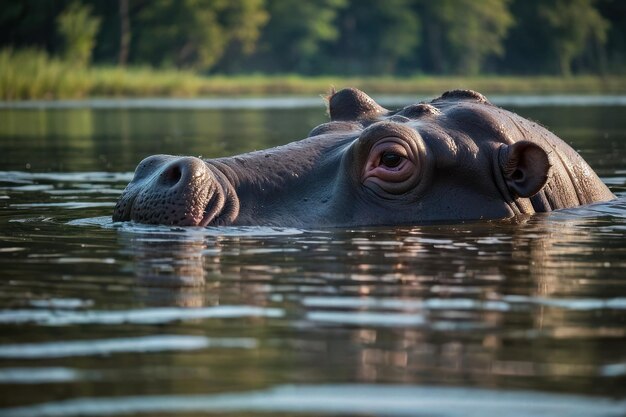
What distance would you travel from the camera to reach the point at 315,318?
432 cm

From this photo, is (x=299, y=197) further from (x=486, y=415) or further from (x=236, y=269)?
(x=486, y=415)

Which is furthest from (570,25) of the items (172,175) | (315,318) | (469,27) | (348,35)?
(315,318)

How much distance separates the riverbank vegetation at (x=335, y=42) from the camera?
5800 centimetres

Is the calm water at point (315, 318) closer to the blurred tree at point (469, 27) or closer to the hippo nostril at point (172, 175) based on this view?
the hippo nostril at point (172, 175)

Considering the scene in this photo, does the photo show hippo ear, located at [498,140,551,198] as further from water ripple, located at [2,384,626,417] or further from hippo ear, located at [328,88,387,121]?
water ripple, located at [2,384,626,417]

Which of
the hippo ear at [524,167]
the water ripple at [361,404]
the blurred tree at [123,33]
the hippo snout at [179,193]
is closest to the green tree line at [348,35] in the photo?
the blurred tree at [123,33]

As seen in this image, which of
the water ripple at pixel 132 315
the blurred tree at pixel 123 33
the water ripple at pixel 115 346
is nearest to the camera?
the water ripple at pixel 115 346

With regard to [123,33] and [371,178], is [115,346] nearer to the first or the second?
[371,178]

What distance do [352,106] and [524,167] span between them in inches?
46.9

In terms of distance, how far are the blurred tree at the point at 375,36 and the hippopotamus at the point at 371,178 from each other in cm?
6817

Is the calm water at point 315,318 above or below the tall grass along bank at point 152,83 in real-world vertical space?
below

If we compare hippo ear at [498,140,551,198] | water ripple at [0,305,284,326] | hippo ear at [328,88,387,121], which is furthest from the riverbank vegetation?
water ripple at [0,305,284,326]

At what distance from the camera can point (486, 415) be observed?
308cm

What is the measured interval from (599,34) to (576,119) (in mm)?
55200
